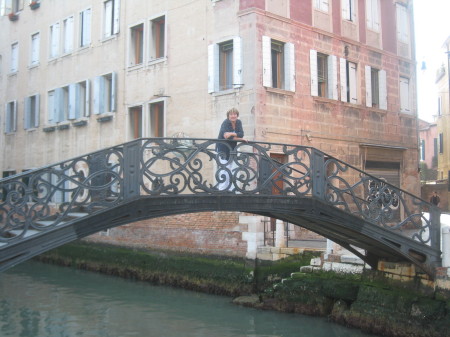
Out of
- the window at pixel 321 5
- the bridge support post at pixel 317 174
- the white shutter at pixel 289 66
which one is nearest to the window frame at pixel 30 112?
the white shutter at pixel 289 66

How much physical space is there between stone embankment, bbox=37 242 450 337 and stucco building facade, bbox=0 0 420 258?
984 millimetres

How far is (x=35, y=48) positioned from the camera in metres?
23.3

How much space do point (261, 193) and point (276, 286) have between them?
4.88m

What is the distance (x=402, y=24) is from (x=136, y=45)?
854 cm

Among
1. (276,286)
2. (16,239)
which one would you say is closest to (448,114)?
(276,286)

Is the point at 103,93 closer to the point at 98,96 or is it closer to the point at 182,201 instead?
the point at 98,96

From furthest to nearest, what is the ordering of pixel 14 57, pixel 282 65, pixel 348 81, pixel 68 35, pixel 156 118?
pixel 14 57
pixel 68 35
pixel 156 118
pixel 348 81
pixel 282 65

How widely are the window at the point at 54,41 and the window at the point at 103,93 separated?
3.26 m

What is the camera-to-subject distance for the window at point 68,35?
835 inches

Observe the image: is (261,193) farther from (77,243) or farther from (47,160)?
(47,160)

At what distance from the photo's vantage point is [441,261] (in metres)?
9.70

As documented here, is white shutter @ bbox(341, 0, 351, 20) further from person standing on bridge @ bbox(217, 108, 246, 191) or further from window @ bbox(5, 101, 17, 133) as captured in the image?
window @ bbox(5, 101, 17, 133)

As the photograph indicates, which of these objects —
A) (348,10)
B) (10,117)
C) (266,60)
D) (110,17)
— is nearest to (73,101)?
(110,17)

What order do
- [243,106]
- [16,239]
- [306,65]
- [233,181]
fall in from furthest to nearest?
[306,65], [243,106], [233,181], [16,239]
